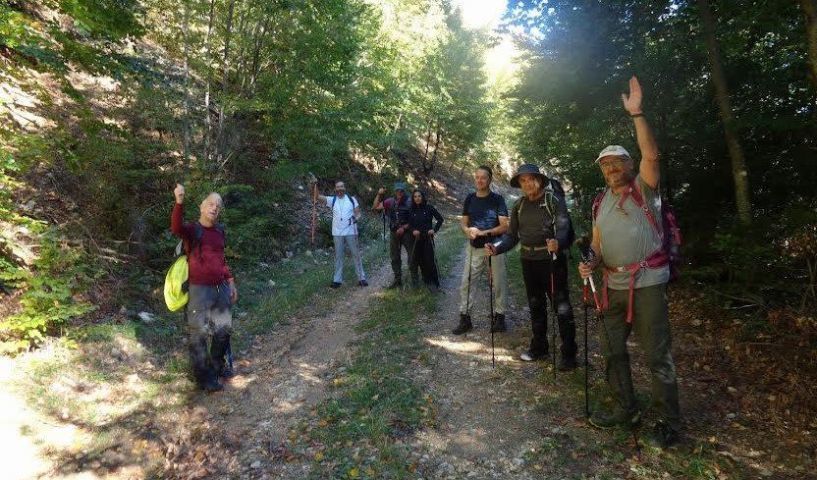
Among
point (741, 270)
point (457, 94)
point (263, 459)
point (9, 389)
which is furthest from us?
point (457, 94)

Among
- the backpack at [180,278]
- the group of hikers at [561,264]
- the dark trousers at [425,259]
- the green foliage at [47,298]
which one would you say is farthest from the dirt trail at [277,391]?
the green foliage at [47,298]

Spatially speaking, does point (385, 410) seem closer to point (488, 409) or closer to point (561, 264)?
point (488, 409)

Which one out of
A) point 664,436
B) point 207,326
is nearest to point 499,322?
point 664,436

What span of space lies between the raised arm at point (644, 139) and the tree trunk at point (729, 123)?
3128 millimetres

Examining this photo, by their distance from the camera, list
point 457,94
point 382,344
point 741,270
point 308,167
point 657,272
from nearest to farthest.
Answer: point 657,272, point 741,270, point 382,344, point 308,167, point 457,94

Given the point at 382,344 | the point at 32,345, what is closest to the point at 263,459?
the point at 382,344

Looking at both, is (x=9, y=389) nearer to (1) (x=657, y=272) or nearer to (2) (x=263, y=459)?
(2) (x=263, y=459)

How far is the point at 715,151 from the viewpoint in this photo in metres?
7.18

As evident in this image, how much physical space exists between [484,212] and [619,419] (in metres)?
3.45

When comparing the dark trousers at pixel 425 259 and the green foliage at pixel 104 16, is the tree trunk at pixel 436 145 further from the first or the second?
the green foliage at pixel 104 16

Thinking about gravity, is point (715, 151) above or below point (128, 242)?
above

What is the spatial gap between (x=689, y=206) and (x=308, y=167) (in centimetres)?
927

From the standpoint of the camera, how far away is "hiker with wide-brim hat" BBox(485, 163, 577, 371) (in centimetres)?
536

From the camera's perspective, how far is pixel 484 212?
275 inches
